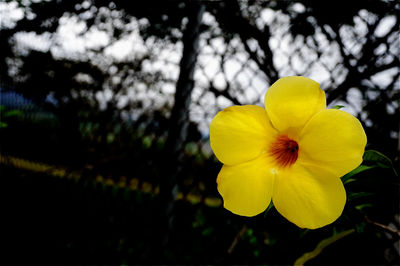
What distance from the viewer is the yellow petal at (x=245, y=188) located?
8.9 inches

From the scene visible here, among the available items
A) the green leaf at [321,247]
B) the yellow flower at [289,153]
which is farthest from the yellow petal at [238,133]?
the green leaf at [321,247]

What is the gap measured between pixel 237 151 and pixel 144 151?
65.0 inches

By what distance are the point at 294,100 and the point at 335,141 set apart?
61 millimetres

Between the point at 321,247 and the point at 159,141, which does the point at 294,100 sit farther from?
the point at 159,141

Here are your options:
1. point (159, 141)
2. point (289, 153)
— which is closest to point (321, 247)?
point (289, 153)

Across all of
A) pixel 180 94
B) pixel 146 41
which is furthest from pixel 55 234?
pixel 180 94

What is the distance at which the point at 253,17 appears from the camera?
940 mm

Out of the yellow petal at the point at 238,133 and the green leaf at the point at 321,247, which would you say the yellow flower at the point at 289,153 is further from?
the green leaf at the point at 321,247

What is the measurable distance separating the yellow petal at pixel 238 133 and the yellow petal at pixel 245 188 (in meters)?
0.01

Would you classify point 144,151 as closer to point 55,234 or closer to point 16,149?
point 55,234

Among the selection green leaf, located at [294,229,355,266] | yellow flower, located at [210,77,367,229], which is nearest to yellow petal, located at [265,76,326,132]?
yellow flower, located at [210,77,367,229]

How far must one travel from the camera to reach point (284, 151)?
28 cm

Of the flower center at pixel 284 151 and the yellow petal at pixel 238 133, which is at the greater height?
the yellow petal at pixel 238 133

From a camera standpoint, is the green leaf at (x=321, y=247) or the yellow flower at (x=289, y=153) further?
the green leaf at (x=321, y=247)
